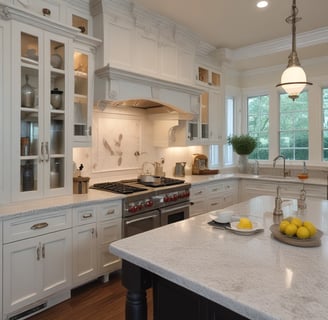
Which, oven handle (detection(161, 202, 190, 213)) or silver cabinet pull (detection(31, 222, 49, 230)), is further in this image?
oven handle (detection(161, 202, 190, 213))

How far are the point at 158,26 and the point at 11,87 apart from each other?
202cm

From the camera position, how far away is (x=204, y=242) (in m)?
1.59

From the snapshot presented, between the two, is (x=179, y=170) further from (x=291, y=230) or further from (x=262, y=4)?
(x=291, y=230)

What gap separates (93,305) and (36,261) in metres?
0.64

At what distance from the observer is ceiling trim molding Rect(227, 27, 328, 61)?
12.9 feet

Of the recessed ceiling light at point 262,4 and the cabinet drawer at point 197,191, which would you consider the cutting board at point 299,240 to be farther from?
the recessed ceiling light at point 262,4

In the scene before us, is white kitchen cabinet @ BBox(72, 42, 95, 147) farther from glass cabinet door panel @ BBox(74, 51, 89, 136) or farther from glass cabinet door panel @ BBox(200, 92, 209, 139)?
glass cabinet door panel @ BBox(200, 92, 209, 139)

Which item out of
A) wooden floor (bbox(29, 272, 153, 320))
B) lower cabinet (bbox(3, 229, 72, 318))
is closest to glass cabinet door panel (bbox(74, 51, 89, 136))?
lower cabinet (bbox(3, 229, 72, 318))

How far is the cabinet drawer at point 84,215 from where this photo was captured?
257cm

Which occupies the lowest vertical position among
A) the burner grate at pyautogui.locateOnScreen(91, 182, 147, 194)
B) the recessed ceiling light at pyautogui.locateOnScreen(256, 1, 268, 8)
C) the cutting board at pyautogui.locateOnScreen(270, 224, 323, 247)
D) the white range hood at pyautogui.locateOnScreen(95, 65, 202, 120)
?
the cutting board at pyautogui.locateOnScreen(270, 224, 323, 247)

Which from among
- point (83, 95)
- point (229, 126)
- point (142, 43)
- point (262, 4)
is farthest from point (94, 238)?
point (229, 126)

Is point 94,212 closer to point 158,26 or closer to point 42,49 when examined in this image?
point 42,49

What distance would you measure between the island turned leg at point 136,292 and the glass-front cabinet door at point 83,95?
6.09ft

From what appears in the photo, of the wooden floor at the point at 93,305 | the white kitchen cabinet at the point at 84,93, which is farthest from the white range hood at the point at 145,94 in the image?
the wooden floor at the point at 93,305
